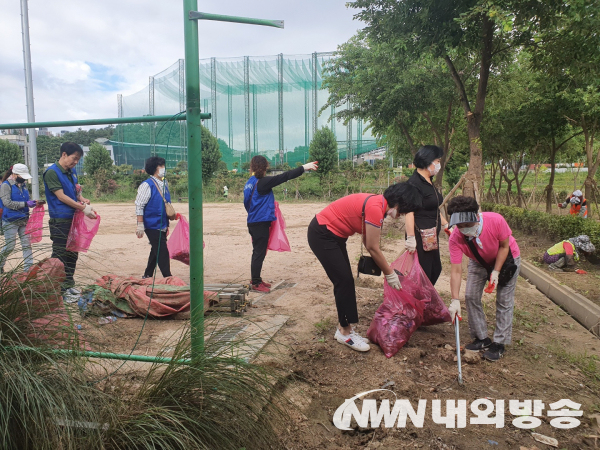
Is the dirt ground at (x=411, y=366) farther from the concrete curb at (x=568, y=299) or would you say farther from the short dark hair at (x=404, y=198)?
the short dark hair at (x=404, y=198)

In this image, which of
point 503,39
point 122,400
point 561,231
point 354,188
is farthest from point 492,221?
point 354,188

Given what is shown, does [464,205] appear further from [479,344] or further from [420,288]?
[479,344]

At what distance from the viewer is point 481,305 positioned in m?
3.54

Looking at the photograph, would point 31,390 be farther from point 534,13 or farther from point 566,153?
point 566,153

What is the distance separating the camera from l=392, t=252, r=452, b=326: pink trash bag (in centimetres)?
359

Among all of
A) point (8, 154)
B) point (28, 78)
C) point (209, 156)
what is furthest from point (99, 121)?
point (209, 156)

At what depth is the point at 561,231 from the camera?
873cm

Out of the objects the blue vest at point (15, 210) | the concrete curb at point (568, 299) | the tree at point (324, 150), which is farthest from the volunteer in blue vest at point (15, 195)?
the tree at point (324, 150)

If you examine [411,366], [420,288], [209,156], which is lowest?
[411,366]

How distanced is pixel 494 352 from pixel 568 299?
2643 mm

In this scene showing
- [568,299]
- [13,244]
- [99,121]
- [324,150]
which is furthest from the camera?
Answer: [324,150]

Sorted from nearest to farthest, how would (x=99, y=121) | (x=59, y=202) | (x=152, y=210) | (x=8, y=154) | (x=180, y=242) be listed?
1. (x=99, y=121)
2. (x=59, y=202)
3. (x=152, y=210)
4. (x=180, y=242)
5. (x=8, y=154)

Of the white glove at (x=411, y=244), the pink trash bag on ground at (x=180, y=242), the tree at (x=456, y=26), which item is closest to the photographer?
the white glove at (x=411, y=244)

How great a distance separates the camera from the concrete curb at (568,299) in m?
4.70
